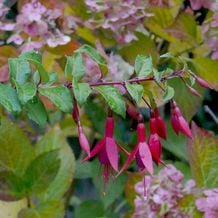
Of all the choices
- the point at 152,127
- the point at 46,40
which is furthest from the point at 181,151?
the point at 152,127

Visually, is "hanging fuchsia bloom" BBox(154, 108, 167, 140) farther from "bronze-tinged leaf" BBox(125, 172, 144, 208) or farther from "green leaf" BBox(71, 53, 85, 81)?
"bronze-tinged leaf" BBox(125, 172, 144, 208)

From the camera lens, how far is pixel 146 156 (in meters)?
0.88

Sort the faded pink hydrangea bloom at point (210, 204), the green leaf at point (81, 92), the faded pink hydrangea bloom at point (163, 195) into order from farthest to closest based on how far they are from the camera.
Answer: the faded pink hydrangea bloom at point (163, 195) < the faded pink hydrangea bloom at point (210, 204) < the green leaf at point (81, 92)

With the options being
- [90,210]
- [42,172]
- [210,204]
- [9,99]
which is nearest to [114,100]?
[9,99]

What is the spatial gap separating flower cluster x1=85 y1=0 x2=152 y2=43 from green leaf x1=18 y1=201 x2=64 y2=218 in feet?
1.18

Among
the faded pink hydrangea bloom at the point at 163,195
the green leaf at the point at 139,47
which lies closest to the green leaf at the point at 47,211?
the faded pink hydrangea bloom at the point at 163,195

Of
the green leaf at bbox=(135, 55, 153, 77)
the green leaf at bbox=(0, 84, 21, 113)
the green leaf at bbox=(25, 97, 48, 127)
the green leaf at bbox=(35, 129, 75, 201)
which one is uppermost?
the green leaf at bbox=(135, 55, 153, 77)

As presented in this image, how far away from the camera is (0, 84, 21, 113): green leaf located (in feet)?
2.88

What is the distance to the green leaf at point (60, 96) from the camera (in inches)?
35.0

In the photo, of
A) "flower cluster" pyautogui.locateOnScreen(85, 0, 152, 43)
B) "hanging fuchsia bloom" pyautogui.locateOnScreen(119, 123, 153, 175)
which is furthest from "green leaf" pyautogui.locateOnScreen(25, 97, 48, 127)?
A: "flower cluster" pyautogui.locateOnScreen(85, 0, 152, 43)

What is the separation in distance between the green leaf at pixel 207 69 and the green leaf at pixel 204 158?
176mm

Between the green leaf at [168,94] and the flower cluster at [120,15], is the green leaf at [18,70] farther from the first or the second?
the flower cluster at [120,15]

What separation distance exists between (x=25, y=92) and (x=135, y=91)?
0.14m

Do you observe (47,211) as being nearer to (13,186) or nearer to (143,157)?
(13,186)
